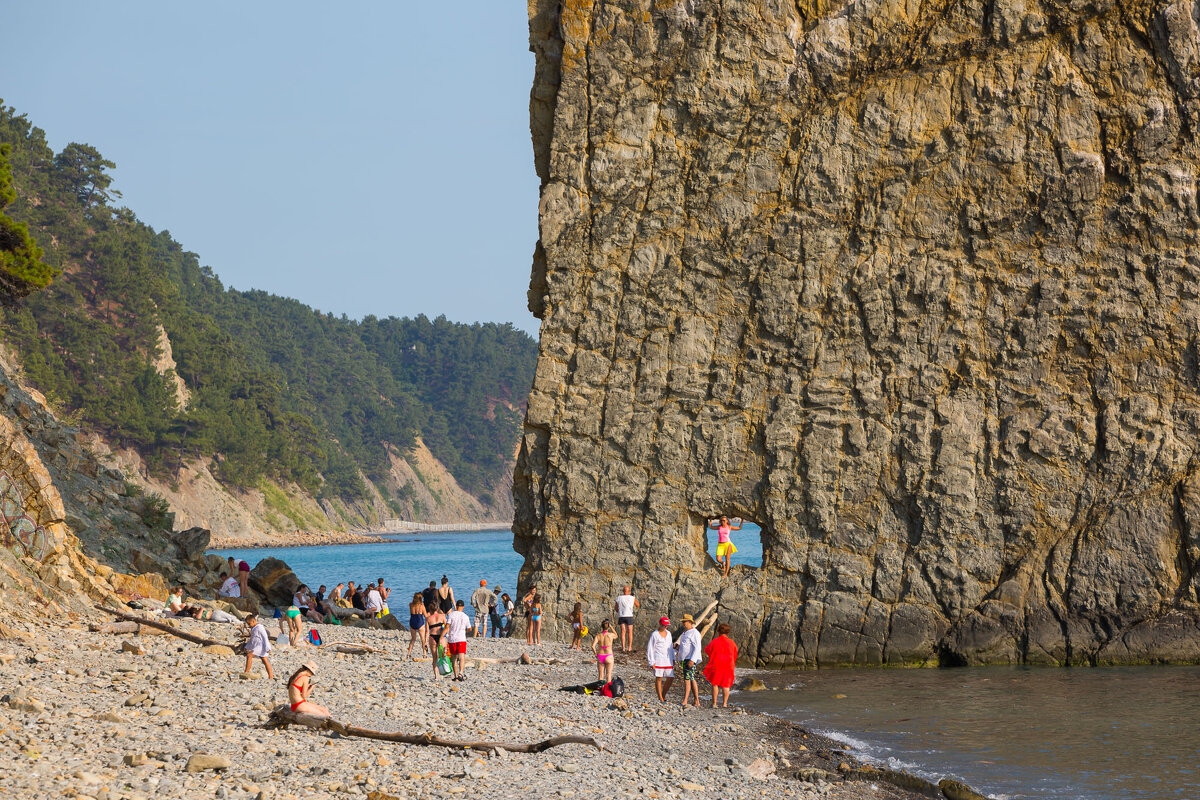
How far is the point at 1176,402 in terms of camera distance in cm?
2209

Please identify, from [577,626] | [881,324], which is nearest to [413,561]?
[577,626]

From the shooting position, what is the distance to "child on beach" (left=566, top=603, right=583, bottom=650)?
2356cm

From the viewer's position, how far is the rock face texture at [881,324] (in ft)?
72.8

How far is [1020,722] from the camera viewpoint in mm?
17438

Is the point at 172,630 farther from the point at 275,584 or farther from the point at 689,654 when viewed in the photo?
the point at 275,584

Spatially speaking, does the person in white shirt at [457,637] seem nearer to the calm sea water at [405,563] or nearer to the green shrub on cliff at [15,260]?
the green shrub on cliff at [15,260]

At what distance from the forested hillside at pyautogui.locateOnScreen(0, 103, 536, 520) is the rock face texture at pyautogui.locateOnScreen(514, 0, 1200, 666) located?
51165 millimetres

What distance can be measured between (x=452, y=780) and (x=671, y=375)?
14.1 metres

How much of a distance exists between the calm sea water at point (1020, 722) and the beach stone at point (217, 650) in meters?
9.46

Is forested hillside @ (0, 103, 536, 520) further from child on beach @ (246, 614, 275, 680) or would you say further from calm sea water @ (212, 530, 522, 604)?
child on beach @ (246, 614, 275, 680)

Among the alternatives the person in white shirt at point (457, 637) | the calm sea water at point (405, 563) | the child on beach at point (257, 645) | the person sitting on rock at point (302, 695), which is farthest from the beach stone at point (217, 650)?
the calm sea water at point (405, 563)

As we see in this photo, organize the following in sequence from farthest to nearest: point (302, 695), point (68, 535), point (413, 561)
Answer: point (413, 561), point (68, 535), point (302, 695)

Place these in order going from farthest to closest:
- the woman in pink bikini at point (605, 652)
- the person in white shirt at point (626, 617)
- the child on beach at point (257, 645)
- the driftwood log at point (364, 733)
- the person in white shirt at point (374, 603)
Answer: the person in white shirt at point (374, 603) < the person in white shirt at point (626, 617) < the woman in pink bikini at point (605, 652) < the child on beach at point (257, 645) < the driftwood log at point (364, 733)

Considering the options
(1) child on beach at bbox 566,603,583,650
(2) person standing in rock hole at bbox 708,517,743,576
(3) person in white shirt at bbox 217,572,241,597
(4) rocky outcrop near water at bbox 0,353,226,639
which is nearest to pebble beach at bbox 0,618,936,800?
(4) rocky outcrop near water at bbox 0,353,226,639
